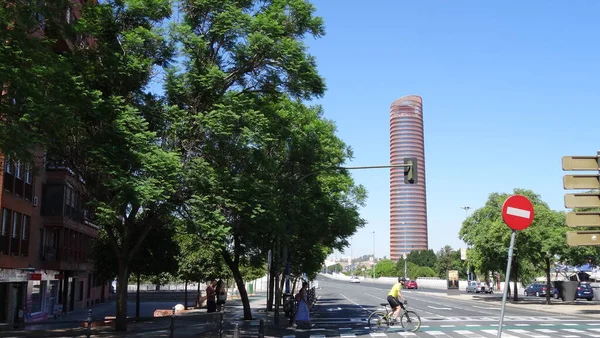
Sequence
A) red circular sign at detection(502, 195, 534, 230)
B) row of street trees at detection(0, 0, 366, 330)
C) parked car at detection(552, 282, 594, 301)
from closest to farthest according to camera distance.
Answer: red circular sign at detection(502, 195, 534, 230) < row of street trees at detection(0, 0, 366, 330) < parked car at detection(552, 282, 594, 301)

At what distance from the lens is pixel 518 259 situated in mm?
45406

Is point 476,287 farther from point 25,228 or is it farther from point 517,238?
point 25,228

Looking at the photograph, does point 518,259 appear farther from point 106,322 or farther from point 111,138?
point 111,138

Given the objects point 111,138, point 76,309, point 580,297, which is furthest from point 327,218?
point 580,297

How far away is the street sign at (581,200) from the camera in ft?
31.9

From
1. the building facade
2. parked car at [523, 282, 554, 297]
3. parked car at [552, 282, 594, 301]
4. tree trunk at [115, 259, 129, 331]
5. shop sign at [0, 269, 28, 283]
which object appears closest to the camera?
tree trunk at [115, 259, 129, 331]

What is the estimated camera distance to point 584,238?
9.80 metres

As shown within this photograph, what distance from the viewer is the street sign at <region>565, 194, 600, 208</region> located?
9.73m

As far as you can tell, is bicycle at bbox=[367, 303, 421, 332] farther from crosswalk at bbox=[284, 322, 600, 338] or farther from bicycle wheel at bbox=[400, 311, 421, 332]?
crosswalk at bbox=[284, 322, 600, 338]

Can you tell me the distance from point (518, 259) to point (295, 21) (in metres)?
32.1

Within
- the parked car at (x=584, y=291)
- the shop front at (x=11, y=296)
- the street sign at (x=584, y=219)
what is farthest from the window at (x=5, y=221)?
the parked car at (x=584, y=291)

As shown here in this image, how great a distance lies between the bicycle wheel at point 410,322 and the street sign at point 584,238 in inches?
457

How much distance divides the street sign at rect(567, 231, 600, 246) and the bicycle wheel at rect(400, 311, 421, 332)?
38.1 feet

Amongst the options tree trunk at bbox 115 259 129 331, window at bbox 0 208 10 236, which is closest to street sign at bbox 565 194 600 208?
tree trunk at bbox 115 259 129 331
